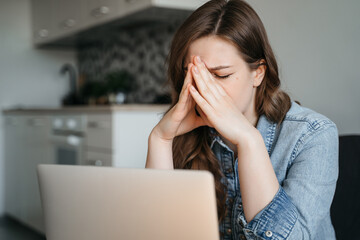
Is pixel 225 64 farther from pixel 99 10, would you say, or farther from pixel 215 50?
pixel 99 10

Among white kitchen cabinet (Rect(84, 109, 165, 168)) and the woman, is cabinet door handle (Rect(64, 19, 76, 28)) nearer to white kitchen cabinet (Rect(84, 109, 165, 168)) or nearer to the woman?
white kitchen cabinet (Rect(84, 109, 165, 168))

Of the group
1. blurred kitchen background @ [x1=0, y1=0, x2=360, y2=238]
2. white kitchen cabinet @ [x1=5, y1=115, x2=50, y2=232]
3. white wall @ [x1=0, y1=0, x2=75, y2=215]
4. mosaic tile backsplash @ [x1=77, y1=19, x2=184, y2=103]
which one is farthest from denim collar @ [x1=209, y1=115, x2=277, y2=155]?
white wall @ [x1=0, y1=0, x2=75, y2=215]

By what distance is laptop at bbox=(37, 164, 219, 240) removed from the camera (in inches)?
22.1

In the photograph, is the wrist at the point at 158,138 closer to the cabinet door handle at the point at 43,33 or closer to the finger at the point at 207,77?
the finger at the point at 207,77

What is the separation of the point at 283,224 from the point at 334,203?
0.42 meters

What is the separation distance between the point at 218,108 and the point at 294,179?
0.82 ft

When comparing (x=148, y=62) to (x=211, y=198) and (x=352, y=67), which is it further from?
(x=211, y=198)

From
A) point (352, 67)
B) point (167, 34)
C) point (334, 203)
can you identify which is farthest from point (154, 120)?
point (334, 203)

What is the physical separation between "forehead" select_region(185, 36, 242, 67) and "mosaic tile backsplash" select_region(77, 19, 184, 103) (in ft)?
6.05

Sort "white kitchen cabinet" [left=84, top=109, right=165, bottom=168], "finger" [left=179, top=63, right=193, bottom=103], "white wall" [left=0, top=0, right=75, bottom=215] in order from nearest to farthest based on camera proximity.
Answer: "finger" [left=179, top=63, right=193, bottom=103] < "white kitchen cabinet" [left=84, top=109, right=165, bottom=168] < "white wall" [left=0, top=0, right=75, bottom=215]

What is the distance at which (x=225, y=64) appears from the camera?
1.04 meters

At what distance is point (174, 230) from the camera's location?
58cm

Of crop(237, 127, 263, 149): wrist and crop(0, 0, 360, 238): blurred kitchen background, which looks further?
crop(0, 0, 360, 238): blurred kitchen background

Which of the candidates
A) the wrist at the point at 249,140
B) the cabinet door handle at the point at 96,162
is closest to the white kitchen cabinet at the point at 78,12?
the cabinet door handle at the point at 96,162
